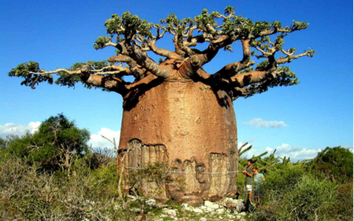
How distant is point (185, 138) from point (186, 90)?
1.10 m

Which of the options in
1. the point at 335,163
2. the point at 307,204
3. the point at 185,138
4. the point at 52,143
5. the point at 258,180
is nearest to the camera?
the point at 307,204

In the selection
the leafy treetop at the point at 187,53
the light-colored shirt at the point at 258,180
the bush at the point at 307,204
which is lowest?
the bush at the point at 307,204

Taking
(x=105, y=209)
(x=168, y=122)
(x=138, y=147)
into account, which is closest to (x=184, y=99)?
(x=168, y=122)

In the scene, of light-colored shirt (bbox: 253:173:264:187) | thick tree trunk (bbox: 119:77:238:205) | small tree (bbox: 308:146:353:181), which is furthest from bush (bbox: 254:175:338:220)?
small tree (bbox: 308:146:353:181)

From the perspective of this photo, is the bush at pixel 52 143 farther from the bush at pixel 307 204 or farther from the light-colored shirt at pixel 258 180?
the bush at pixel 307 204

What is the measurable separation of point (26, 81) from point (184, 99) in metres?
3.80

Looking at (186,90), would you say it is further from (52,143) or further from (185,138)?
(52,143)

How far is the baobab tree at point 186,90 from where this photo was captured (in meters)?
7.48

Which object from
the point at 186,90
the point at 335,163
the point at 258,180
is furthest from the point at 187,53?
the point at 335,163

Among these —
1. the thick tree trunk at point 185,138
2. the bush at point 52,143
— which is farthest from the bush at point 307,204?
the bush at point 52,143

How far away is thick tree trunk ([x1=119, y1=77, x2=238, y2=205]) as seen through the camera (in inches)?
303

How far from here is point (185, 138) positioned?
781 cm

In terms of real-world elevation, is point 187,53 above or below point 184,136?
above

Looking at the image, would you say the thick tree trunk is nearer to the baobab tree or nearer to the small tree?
the baobab tree
